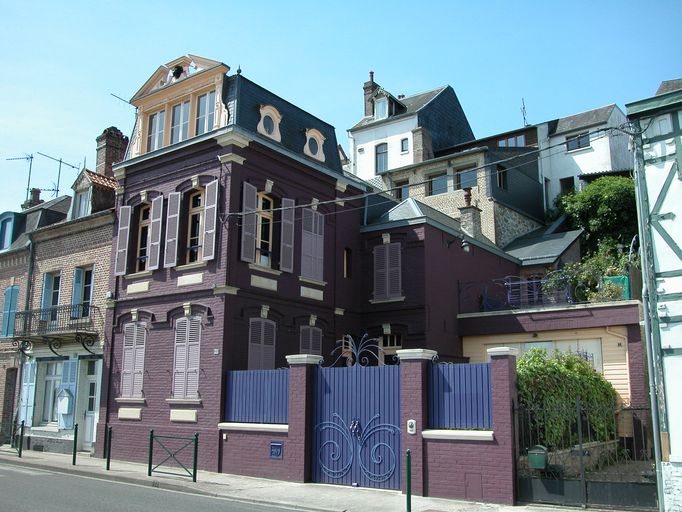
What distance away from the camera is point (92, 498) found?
11.9 metres

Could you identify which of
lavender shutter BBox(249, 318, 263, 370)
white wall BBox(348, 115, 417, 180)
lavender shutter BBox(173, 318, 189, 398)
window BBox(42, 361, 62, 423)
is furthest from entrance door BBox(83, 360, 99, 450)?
white wall BBox(348, 115, 417, 180)

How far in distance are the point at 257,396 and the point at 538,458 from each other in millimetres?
6922

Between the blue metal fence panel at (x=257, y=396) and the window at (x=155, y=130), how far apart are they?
25.9ft

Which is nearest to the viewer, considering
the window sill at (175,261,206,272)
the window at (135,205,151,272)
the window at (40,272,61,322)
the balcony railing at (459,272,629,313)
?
the window sill at (175,261,206,272)

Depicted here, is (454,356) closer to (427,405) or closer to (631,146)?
(427,405)

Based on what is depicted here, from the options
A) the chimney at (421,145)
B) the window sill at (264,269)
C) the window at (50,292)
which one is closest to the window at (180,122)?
the window sill at (264,269)

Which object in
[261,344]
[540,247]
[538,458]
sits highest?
[540,247]

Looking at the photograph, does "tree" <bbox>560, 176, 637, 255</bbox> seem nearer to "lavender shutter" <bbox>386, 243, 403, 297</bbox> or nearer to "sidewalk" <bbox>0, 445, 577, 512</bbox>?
"lavender shutter" <bbox>386, 243, 403, 297</bbox>

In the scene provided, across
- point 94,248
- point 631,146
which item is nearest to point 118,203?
point 94,248

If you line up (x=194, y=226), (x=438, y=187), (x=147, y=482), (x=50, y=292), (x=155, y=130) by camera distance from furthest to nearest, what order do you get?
(x=438, y=187)
(x=50, y=292)
(x=155, y=130)
(x=194, y=226)
(x=147, y=482)

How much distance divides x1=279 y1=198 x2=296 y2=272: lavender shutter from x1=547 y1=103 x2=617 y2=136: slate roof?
24.2m

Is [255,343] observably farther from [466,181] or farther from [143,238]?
[466,181]

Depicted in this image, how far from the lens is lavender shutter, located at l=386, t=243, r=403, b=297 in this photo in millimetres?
21438

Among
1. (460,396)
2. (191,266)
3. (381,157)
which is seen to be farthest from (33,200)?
(460,396)
